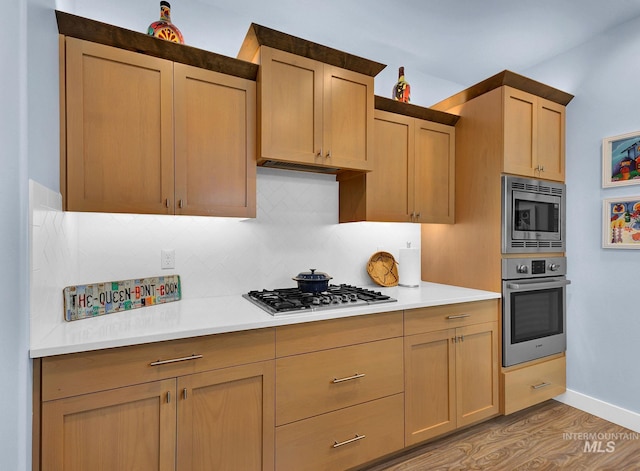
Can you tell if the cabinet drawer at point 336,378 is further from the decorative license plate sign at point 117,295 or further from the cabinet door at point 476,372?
the decorative license plate sign at point 117,295

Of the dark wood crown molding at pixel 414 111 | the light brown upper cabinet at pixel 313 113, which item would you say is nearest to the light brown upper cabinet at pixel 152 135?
the light brown upper cabinet at pixel 313 113

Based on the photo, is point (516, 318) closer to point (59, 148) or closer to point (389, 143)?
point (389, 143)

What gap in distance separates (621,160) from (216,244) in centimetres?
281

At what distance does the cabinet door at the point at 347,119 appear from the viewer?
1997 millimetres

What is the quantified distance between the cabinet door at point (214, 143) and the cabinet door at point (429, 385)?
1.27m

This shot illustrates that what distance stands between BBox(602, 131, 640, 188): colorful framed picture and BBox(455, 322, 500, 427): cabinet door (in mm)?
1323

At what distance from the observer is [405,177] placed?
238 cm

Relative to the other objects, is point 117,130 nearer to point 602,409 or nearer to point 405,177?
point 405,177

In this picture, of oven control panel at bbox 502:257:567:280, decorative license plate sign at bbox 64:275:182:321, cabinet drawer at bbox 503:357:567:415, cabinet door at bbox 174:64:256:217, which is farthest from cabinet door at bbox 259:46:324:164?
cabinet drawer at bbox 503:357:567:415

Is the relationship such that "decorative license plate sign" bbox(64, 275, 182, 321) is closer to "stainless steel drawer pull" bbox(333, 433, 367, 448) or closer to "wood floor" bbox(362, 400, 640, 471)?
"stainless steel drawer pull" bbox(333, 433, 367, 448)

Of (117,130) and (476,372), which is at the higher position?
(117,130)

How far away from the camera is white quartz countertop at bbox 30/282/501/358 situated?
3.98ft

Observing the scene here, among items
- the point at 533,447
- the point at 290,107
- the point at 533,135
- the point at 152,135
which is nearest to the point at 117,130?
the point at 152,135

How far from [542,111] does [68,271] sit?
320cm
